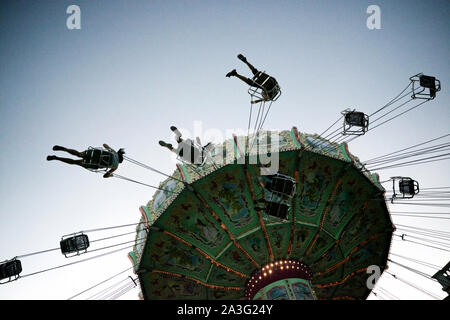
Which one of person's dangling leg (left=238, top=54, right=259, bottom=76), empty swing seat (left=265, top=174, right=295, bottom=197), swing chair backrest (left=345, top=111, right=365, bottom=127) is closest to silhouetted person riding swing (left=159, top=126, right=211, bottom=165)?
empty swing seat (left=265, top=174, right=295, bottom=197)

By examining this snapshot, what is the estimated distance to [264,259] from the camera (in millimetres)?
9492

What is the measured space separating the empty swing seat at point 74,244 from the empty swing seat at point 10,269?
5.14 ft

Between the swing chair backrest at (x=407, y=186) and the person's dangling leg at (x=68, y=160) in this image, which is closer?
the person's dangling leg at (x=68, y=160)

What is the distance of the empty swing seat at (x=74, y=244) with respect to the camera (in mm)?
9539

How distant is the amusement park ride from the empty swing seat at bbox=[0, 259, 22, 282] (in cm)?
3

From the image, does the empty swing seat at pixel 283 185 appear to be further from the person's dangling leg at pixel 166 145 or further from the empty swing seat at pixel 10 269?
the empty swing seat at pixel 10 269

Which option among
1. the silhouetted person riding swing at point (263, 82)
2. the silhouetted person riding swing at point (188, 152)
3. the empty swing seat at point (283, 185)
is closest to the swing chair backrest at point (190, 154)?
the silhouetted person riding swing at point (188, 152)

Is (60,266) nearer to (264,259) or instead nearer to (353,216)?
(264,259)

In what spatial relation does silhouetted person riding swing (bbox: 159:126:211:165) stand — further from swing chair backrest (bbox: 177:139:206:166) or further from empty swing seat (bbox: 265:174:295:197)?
empty swing seat (bbox: 265:174:295:197)

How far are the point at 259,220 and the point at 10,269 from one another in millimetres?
8528

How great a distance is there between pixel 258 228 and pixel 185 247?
254 centimetres

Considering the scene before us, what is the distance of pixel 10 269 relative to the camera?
364 inches

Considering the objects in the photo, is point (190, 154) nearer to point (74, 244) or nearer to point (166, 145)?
point (166, 145)
